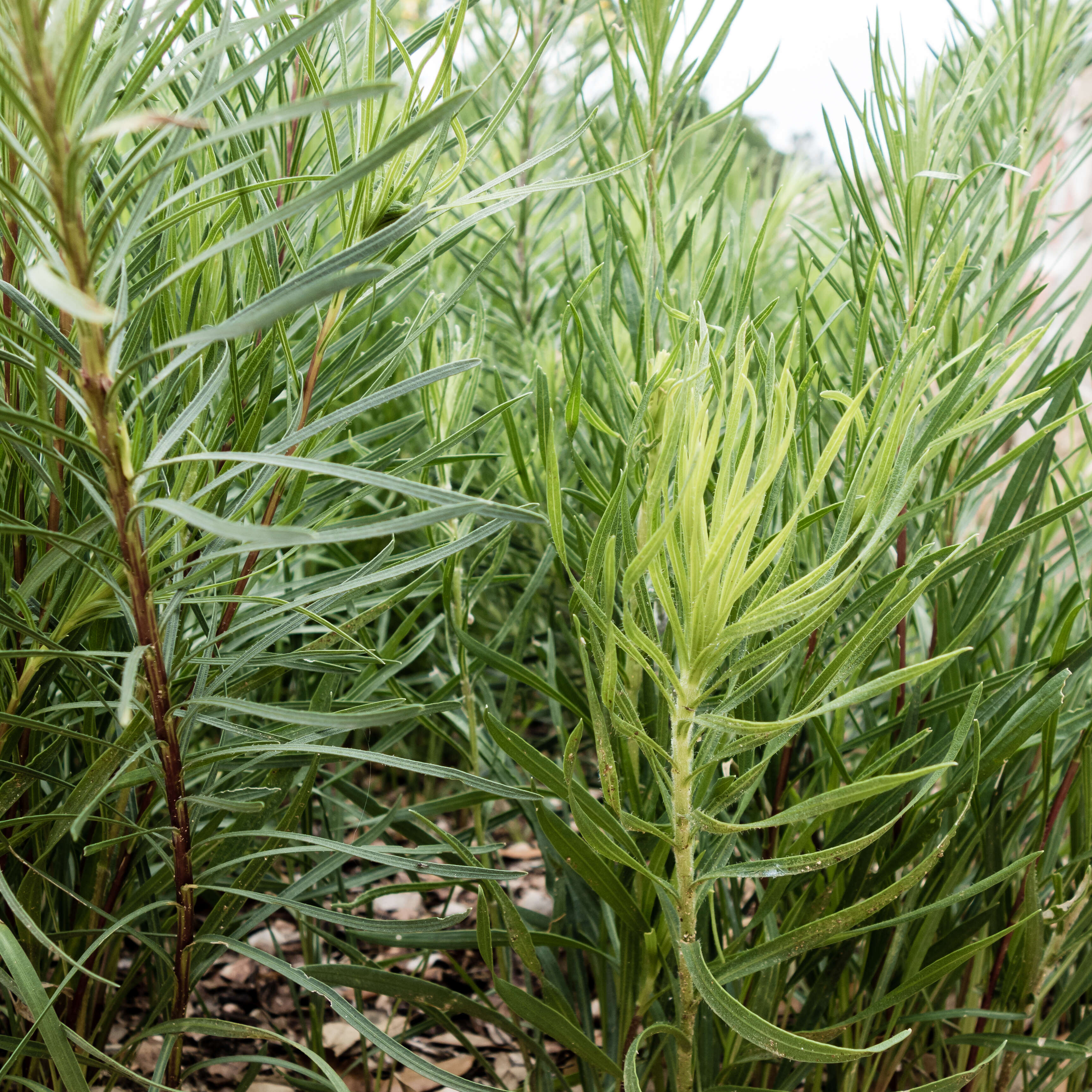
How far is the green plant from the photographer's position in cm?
41

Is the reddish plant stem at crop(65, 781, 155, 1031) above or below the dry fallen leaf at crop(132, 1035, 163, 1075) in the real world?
above

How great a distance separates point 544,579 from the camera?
678 mm

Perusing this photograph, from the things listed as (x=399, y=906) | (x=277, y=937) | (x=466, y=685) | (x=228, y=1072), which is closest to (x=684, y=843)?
(x=466, y=685)

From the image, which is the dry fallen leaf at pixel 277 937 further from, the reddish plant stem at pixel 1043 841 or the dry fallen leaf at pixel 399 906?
the reddish plant stem at pixel 1043 841

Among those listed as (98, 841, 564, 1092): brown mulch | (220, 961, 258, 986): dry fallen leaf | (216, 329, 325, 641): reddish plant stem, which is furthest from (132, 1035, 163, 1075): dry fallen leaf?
(216, 329, 325, 641): reddish plant stem

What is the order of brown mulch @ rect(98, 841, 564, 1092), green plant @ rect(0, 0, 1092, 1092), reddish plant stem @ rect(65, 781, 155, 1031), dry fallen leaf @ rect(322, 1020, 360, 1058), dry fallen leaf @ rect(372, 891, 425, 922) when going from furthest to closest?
1. dry fallen leaf @ rect(372, 891, 425, 922)
2. dry fallen leaf @ rect(322, 1020, 360, 1058)
3. brown mulch @ rect(98, 841, 564, 1092)
4. reddish plant stem @ rect(65, 781, 155, 1031)
5. green plant @ rect(0, 0, 1092, 1092)

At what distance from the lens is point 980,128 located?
83cm

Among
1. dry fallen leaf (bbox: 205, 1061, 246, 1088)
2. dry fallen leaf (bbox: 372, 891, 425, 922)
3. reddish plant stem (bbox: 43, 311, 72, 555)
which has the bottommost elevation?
dry fallen leaf (bbox: 372, 891, 425, 922)

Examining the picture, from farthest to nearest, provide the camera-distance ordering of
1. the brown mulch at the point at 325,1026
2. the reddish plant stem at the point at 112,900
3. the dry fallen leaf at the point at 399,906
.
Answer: the dry fallen leaf at the point at 399,906, the brown mulch at the point at 325,1026, the reddish plant stem at the point at 112,900

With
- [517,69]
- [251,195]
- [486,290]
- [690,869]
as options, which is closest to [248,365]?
[251,195]

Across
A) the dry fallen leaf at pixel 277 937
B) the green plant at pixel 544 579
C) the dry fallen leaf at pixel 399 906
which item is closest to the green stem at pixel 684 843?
the green plant at pixel 544 579

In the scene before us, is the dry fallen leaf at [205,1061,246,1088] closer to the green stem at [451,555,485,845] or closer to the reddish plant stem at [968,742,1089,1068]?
the green stem at [451,555,485,845]

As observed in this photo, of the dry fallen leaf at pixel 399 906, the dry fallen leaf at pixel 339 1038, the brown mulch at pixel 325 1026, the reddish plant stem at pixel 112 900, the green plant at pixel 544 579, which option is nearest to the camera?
the green plant at pixel 544 579

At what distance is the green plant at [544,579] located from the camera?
41cm
